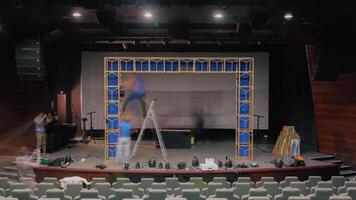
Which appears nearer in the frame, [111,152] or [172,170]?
[172,170]

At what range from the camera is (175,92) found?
72.1 feet

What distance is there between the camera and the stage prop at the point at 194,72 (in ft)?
53.9

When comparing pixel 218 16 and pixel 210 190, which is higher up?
pixel 218 16

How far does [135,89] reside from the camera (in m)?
21.7

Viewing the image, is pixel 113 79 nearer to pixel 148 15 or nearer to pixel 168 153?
pixel 148 15

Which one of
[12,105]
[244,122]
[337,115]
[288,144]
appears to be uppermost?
[12,105]

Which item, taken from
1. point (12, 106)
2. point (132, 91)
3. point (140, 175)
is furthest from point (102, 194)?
point (132, 91)

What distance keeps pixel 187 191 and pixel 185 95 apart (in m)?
13.0

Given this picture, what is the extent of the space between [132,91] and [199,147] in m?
4.88

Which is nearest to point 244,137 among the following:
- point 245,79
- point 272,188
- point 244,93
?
point 244,93

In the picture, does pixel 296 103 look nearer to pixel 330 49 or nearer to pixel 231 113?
pixel 231 113

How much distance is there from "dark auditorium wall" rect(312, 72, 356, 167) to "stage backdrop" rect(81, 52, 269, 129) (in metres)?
4.08

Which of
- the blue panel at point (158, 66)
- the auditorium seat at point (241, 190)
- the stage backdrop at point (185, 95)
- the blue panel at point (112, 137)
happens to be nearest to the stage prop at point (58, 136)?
the stage backdrop at point (185, 95)

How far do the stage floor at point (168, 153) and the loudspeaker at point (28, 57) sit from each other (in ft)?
12.4
